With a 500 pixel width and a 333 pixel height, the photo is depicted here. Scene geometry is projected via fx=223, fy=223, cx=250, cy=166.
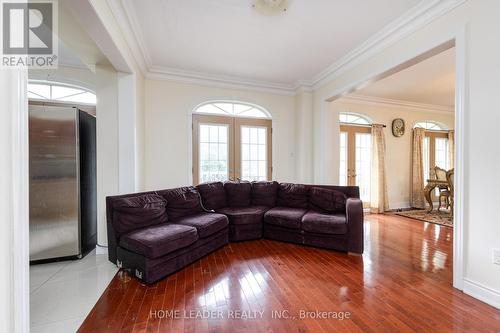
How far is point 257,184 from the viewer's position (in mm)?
4230

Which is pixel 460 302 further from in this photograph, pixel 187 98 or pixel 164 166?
pixel 187 98

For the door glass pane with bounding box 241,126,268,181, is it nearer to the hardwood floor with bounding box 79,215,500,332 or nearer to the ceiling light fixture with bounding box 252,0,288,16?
the hardwood floor with bounding box 79,215,500,332

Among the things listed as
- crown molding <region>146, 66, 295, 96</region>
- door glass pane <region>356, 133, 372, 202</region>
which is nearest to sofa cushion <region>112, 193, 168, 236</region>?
crown molding <region>146, 66, 295, 96</region>

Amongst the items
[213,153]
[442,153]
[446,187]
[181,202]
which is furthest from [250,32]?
[442,153]

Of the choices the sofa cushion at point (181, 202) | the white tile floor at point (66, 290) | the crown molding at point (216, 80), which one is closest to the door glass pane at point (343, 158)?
the crown molding at point (216, 80)

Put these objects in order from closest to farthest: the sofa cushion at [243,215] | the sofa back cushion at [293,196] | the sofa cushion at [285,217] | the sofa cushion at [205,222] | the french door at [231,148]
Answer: the sofa cushion at [205,222] → the sofa cushion at [285,217] → the sofa cushion at [243,215] → the sofa back cushion at [293,196] → the french door at [231,148]

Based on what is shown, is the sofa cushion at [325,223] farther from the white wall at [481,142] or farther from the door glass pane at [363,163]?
the door glass pane at [363,163]

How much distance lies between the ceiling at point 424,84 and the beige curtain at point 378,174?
2.99ft

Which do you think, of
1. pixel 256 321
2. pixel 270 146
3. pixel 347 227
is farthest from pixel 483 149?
pixel 270 146

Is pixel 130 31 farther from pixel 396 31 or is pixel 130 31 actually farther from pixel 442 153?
pixel 442 153

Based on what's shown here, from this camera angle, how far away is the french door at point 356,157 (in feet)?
18.1

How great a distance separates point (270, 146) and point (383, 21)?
283cm

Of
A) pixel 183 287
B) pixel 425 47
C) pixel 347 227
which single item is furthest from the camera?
pixel 347 227

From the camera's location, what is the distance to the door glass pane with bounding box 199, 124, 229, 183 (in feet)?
14.7
